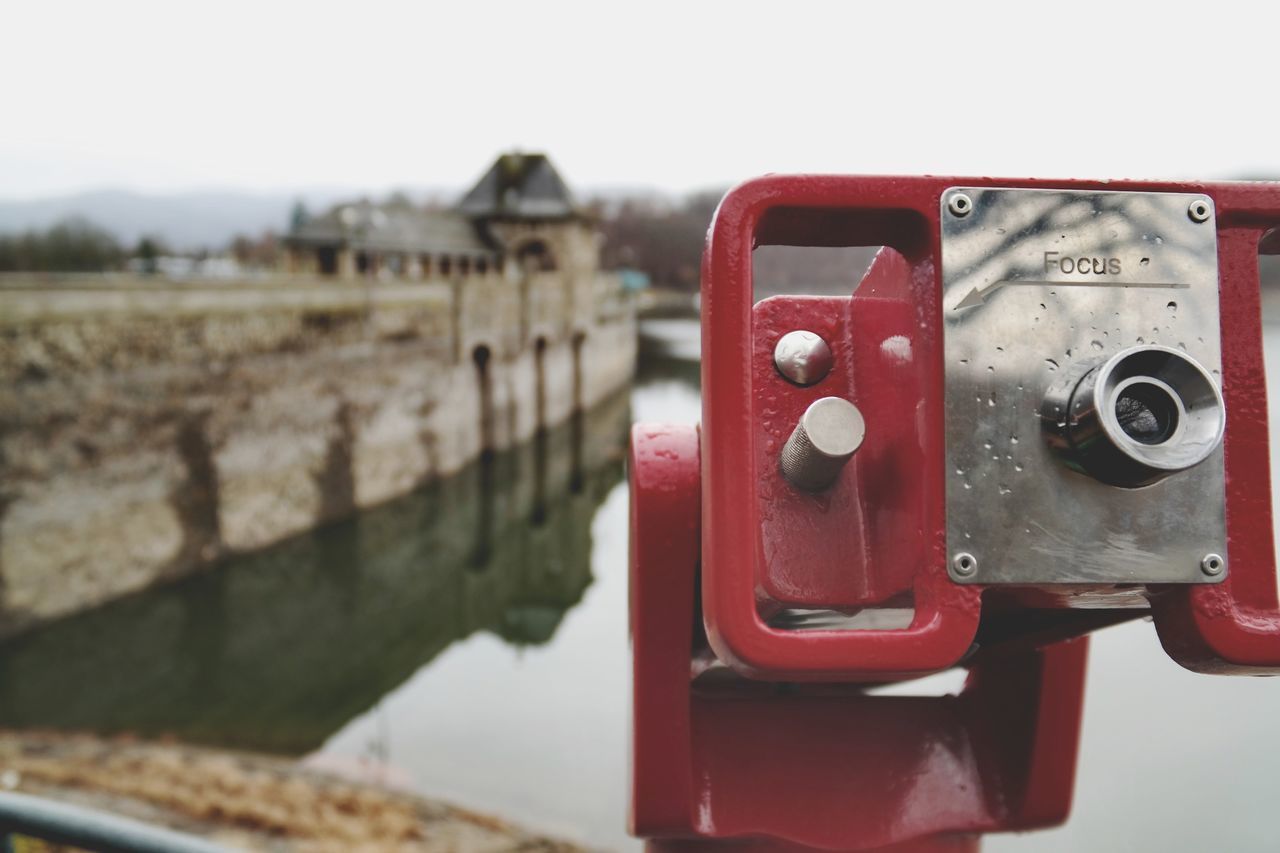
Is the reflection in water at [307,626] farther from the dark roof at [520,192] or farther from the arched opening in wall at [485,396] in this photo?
the dark roof at [520,192]

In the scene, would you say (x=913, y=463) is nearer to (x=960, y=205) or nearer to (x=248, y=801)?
(x=960, y=205)

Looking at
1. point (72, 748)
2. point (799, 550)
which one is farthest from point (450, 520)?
point (799, 550)

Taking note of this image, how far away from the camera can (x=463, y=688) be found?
11.4 metres

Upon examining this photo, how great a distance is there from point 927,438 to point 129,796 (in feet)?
26.2

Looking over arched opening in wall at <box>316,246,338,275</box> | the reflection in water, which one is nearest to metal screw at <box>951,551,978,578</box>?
the reflection in water

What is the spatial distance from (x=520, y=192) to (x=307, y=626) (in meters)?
24.3

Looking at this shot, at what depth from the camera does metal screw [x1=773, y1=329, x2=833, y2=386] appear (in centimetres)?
123

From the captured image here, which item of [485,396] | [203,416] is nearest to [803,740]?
[203,416]

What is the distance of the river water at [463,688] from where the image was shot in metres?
8.00

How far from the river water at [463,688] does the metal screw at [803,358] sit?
7.23m

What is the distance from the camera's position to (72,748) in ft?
28.0

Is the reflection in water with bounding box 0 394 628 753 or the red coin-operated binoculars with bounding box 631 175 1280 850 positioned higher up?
the red coin-operated binoculars with bounding box 631 175 1280 850

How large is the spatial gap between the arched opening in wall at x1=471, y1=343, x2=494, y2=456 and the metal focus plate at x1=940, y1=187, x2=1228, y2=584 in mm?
22590

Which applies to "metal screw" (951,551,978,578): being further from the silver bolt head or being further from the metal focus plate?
the silver bolt head
